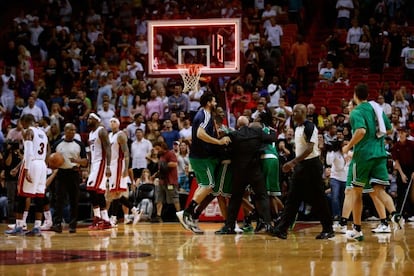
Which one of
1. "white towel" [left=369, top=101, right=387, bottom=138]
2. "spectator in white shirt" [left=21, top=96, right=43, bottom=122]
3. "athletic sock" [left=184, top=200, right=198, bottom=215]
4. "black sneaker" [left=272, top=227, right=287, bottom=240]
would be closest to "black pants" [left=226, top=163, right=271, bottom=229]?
"athletic sock" [left=184, top=200, right=198, bottom=215]

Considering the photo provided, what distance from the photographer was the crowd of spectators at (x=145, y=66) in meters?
20.4

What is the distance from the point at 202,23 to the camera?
1905cm

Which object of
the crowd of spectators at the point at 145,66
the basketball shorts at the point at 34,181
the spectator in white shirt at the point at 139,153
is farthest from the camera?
the crowd of spectators at the point at 145,66

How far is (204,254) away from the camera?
930 centimetres

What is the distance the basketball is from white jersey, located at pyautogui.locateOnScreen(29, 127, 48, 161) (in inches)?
6.4

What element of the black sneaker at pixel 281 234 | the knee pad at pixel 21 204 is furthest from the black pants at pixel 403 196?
the knee pad at pixel 21 204

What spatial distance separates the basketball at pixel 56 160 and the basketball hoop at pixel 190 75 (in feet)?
17.1

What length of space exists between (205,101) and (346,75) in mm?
10571

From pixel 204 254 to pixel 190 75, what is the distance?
31.8 ft

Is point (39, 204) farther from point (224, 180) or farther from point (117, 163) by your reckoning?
point (224, 180)

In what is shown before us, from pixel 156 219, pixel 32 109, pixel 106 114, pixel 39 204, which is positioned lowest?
pixel 156 219

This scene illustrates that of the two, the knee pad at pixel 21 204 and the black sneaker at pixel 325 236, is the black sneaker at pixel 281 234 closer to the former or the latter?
the black sneaker at pixel 325 236

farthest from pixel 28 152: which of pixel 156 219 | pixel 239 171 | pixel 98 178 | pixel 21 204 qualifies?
pixel 156 219

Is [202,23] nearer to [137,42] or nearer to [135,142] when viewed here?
→ [135,142]
